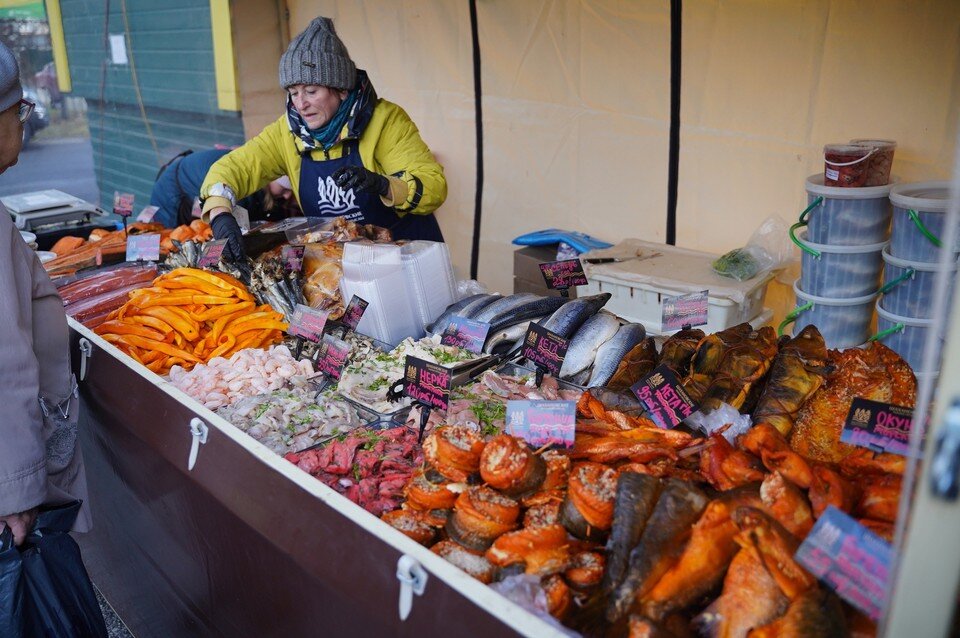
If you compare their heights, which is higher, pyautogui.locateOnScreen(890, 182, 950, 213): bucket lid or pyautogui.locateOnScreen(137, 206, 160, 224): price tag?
pyautogui.locateOnScreen(890, 182, 950, 213): bucket lid

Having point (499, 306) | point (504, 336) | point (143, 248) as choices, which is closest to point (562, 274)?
point (499, 306)

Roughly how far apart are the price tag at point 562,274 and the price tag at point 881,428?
1650 millimetres

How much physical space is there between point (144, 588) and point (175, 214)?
11.0 ft

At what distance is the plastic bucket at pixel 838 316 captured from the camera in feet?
13.2

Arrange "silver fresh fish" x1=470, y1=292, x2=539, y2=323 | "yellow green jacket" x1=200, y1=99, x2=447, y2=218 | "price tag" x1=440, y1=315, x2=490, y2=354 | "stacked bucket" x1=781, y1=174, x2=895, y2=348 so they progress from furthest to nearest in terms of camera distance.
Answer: "yellow green jacket" x1=200, y1=99, x2=447, y2=218 → "stacked bucket" x1=781, y1=174, x2=895, y2=348 → "silver fresh fish" x1=470, y1=292, x2=539, y2=323 → "price tag" x1=440, y1=315, x2=490, y2=354

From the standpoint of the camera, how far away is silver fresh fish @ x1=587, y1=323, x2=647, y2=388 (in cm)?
283

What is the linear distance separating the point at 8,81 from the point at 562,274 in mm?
2212

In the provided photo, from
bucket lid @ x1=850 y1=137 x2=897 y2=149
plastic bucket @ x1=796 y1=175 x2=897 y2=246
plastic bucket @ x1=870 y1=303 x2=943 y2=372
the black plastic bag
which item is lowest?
the black plastic bag

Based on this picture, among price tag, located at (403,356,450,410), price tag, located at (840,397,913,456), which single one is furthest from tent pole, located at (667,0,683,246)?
price tag, located at (840,397,913,456)

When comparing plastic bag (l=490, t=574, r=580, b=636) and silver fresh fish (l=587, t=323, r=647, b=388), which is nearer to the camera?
plastic bag (l=490, t=574, r=580, b=636)

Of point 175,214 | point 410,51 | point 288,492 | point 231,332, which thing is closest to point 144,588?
point 231,332

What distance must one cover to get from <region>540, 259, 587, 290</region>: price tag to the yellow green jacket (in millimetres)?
1353

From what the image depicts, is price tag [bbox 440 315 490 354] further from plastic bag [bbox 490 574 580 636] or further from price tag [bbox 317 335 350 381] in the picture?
plastic bag [bbox 490 574 580 636]

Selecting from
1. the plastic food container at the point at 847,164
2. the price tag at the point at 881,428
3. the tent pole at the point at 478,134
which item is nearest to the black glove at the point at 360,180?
the tent pole at the point at 478,134
